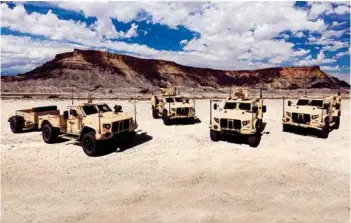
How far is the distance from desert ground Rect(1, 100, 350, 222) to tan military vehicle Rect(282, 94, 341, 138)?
0.90 metres

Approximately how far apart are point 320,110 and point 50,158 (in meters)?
13.0

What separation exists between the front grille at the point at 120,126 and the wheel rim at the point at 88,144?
1000mm

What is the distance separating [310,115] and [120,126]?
31.3 ft

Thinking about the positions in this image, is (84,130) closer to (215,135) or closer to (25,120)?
(215,135)

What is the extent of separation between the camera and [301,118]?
678 inches

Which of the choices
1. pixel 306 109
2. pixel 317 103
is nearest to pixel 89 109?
pixel 306 109

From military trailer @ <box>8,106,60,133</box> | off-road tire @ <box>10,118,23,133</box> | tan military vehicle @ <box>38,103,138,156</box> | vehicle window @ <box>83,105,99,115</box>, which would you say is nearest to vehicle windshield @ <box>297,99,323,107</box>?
tan military vehicle @ <box>38,103,138,156</box>

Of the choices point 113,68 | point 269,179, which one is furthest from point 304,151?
point 113,68

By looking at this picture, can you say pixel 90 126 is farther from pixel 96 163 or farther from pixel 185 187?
pixel 185 187

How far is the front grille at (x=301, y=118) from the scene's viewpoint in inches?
669

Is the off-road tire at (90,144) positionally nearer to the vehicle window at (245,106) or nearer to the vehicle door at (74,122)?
the vehicle door at (74,122)

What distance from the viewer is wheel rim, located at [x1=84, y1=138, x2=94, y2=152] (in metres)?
13.2

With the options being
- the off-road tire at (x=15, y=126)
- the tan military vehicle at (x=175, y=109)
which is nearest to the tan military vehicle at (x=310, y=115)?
the tan military vehicle at (x=175, y=109)

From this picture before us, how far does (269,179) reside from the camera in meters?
10.7
